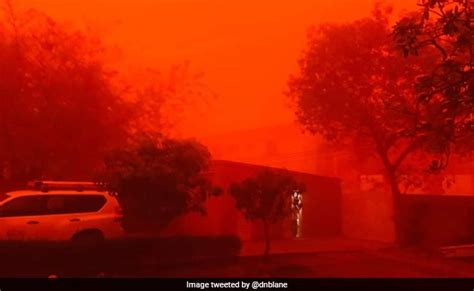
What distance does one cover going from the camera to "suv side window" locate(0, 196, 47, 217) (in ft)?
48.3

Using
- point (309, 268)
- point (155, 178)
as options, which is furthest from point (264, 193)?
point (155, 178)

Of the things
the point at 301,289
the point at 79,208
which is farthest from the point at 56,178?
the point at 301,289

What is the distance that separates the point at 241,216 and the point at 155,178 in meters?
7.33

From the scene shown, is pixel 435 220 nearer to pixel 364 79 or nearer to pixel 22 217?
pixel 364 79

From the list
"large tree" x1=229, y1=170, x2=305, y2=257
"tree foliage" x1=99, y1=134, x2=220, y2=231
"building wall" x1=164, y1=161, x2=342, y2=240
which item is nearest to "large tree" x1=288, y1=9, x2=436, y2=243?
"building wall" x1=164, y1=161, x2=342, y2=240

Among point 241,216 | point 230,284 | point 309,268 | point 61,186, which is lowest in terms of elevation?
point 309,268

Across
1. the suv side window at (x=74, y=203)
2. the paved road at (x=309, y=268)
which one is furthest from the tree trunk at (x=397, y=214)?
the suv side window at (x=74, y=203)

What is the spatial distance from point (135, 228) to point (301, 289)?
5.79 meters

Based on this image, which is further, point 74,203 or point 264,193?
point 74,203

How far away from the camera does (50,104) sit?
63.9ft

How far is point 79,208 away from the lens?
1569cm

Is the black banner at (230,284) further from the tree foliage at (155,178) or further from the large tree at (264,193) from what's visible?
the large tree at (264,193)

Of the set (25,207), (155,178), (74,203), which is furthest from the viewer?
(74,203)

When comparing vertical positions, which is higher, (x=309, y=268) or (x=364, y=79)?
(x=364, y=79)
